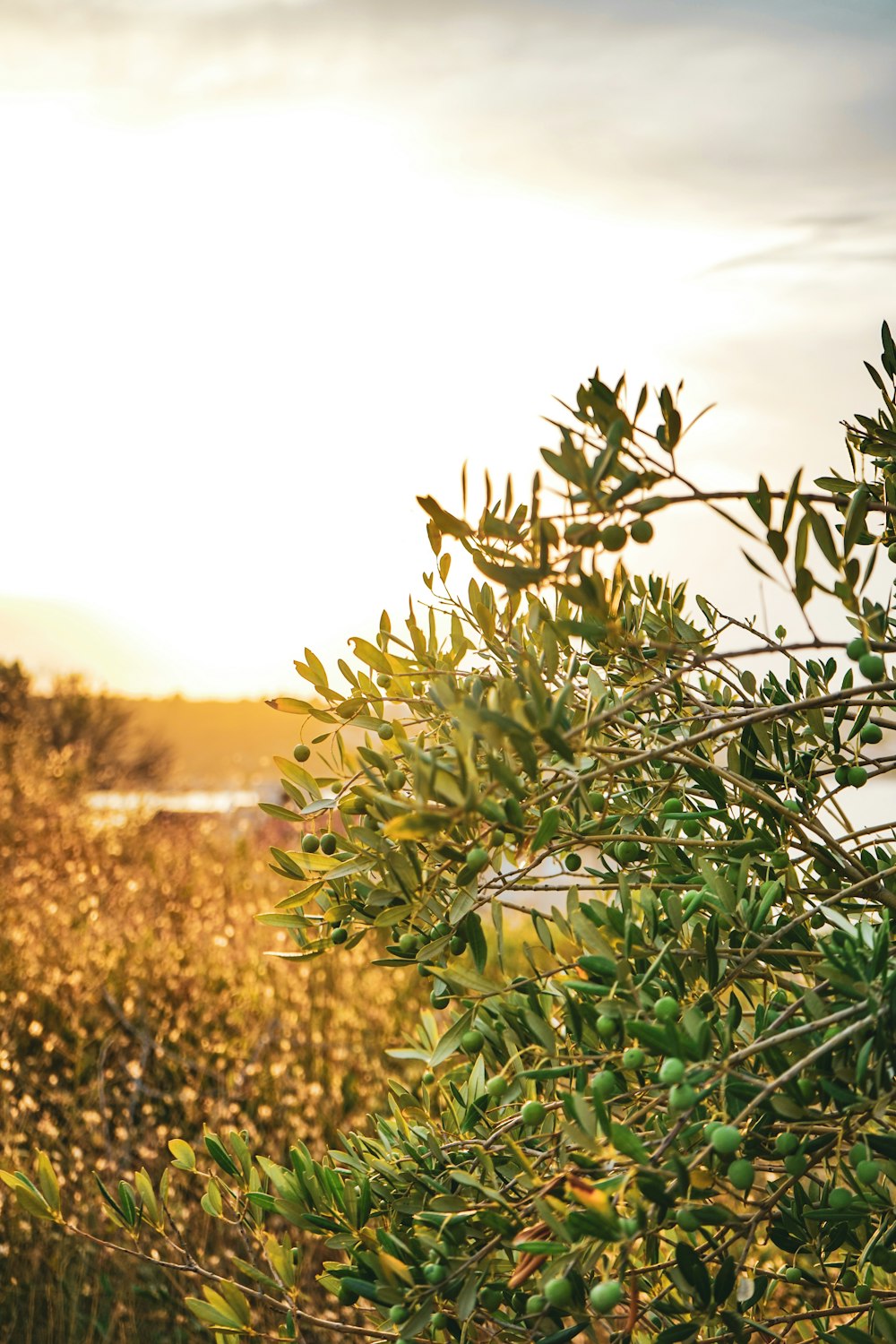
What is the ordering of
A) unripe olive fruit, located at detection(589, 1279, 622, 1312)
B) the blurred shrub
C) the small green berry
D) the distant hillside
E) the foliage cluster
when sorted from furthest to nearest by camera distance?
the distant hillside → the blurred shrub → the foliage cluster → the small green berry → unripe olive fruit, located at detection(589, 1279, 622, 1312)

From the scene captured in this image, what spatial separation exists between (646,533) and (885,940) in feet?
1.30

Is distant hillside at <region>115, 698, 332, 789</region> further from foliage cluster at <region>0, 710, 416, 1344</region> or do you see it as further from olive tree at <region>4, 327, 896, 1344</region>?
olive tree at <region>4, 327, 896, 1344</region>

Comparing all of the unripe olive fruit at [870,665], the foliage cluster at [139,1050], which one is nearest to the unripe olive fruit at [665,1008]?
the unripe olive fruit at [870,665]

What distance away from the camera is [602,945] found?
0.98 metres

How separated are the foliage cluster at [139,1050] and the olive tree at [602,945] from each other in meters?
1.12

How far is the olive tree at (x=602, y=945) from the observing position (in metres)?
0.88

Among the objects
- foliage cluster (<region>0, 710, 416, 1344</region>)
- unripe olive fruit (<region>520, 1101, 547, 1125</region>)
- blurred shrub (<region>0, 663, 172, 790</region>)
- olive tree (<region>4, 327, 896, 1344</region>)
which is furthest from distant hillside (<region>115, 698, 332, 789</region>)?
unripe olive fruit (<region>520, 1101, 547, 1125</region>)

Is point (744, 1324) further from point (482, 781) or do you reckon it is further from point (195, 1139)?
point (195, 1139)

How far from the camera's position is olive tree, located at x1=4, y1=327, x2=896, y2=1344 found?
882 millimetres

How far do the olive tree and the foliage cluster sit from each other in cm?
112

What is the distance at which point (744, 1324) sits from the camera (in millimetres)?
1006

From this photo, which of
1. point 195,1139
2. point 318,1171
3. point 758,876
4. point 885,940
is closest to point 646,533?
point 885,940

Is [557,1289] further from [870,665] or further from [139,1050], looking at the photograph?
[139,1050]

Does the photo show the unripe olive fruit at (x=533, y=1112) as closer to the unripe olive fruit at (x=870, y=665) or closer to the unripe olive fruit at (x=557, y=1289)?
the unripe olive fruit at (x=557, y=1289)
